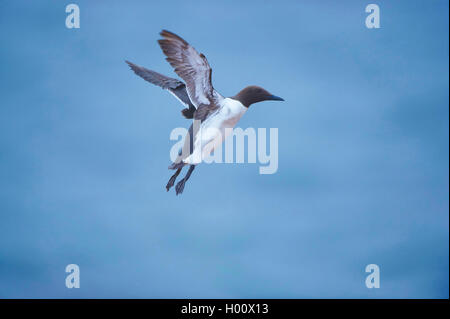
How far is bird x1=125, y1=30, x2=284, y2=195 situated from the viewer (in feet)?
11.0

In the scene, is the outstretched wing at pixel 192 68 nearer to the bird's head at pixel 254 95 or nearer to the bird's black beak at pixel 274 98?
the bird's head at pixel 254 95

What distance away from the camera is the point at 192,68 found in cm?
340

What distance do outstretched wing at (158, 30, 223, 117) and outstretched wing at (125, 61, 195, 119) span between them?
302 millimetres

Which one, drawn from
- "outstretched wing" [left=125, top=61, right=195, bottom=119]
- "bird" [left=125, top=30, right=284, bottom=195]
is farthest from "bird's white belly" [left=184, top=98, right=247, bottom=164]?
"outstretched wing" [left=125, top=61, right=195, bottom=119]

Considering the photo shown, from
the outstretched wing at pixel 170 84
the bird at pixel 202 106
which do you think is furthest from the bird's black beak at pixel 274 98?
the outstretched wing at pixel 170 84

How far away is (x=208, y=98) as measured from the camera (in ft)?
11.7

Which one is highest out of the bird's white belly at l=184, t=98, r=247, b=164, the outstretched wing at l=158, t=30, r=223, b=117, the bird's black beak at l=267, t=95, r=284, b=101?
the outstretched wing at l=158, t=30, r=223, b=117

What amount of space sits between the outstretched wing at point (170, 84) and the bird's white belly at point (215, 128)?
0.99 ft

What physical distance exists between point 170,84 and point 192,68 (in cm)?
58

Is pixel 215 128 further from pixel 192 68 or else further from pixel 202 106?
pixel 192 68

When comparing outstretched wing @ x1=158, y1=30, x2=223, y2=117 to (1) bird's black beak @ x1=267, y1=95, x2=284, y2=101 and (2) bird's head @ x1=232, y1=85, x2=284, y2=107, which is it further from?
(1) bird's black beak @ x1=267, y1=95, x2=284, y2=101
